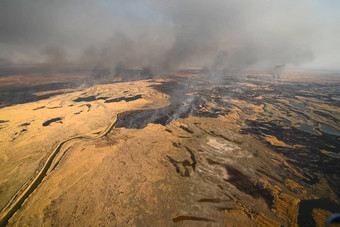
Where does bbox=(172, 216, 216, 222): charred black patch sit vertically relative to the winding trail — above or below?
below

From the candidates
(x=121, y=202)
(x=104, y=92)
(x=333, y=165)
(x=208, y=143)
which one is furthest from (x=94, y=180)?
(x=104, y=92)

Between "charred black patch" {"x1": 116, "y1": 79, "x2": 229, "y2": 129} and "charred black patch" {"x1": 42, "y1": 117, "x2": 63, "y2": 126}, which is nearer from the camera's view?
"charred black patch" {"x1": 42, "y1": 117, "x2": 63, "y2": 126}

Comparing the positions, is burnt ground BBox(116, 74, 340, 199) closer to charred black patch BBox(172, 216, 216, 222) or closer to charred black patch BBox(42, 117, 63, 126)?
charred black patch BBox(42, 117, 63, 126)

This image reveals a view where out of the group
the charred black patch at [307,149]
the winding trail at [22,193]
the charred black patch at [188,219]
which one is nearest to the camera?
the charred black patch at [188,219]

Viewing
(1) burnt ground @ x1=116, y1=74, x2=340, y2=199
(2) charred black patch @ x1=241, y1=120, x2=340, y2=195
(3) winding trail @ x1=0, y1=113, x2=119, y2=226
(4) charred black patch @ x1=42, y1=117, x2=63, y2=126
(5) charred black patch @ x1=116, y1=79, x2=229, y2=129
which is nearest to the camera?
(3) winding trail @ x1=0, y1=113, x2=119, y2=226

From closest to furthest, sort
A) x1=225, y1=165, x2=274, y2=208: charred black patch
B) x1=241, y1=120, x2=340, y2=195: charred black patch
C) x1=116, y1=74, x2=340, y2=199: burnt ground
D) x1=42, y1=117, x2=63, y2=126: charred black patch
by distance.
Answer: x1=225, y1=165, x2=274, y2=208: charred black patch
x1=241, y1=120, x2=340, y2=195: charred black patch
x1=116, y1=74, x2=340, y2=199: burnt ground
x1=42, y1=117, x2=63, y2=126: charred black patch

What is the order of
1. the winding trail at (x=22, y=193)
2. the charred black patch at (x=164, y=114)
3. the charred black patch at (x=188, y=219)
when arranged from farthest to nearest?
the charred black patch at (x=164, y=114) < the winding trail at (x=22, y=193) < the charred black patch at (x=188, y=219)

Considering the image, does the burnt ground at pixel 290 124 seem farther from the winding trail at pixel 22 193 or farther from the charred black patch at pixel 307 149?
the winding trail at pixel 22 193

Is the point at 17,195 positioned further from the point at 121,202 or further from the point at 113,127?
the point at 113,127

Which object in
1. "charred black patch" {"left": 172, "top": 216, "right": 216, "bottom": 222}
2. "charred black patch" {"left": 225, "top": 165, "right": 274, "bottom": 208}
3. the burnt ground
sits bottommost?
the burnt ground

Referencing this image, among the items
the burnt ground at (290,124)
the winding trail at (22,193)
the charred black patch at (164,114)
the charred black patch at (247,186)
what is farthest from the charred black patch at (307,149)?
the winding trail at (22,193)

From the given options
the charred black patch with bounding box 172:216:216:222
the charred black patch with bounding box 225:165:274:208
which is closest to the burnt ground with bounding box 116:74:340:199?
the charred black patch with bounding box 225:165:274:208
